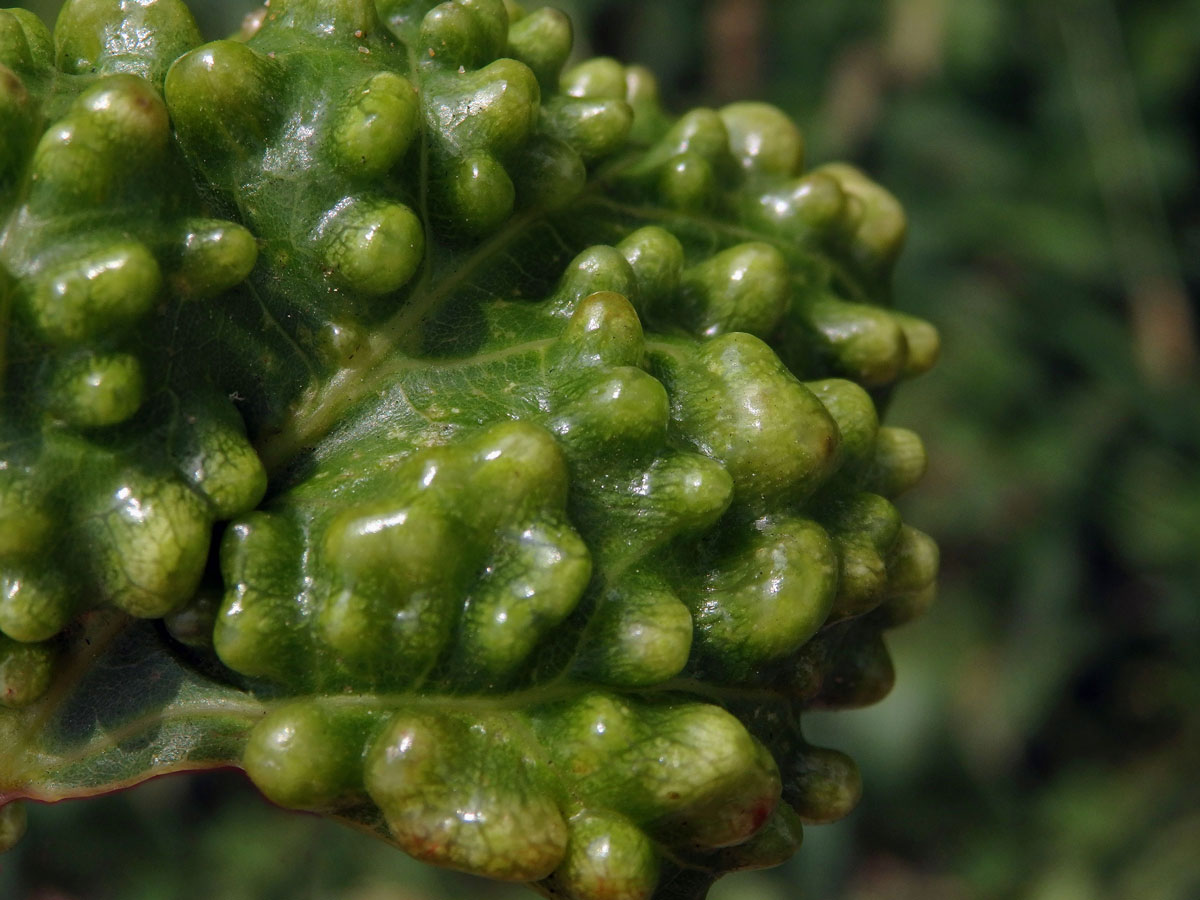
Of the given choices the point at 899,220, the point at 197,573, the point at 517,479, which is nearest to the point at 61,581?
the point at 197,573

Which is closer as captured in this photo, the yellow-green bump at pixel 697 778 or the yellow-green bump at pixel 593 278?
the yellow-green bump at pixel 697 778

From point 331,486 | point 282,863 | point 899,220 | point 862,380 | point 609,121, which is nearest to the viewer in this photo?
point 331,486

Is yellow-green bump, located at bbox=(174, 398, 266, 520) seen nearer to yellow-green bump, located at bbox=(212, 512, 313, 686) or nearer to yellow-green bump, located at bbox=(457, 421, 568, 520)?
yellow-green bump, located at bbox=(212, 512, 313, 686)

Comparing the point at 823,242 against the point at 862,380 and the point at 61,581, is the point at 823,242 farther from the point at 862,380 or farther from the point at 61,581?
the point at 61,581

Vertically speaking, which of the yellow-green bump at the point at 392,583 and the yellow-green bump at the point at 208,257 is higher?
the yellow-green bump at the point at 208,257

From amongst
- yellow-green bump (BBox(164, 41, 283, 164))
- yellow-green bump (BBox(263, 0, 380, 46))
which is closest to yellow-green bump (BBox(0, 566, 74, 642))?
yellow-green bump (BBox(164, 41, 283, 164))

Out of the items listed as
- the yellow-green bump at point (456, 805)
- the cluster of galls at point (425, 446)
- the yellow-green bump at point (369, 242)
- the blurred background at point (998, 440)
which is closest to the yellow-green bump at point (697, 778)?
the cluster of galls at point (425, 446)

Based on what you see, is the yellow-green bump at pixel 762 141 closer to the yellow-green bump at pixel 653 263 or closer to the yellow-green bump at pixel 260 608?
the yellow-green bump at pixel 653 263
